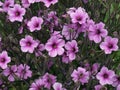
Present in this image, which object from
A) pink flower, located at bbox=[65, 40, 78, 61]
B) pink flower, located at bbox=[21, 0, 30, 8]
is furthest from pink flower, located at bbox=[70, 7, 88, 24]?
pink flower, located at bbox=[21, 0, 30, 8]

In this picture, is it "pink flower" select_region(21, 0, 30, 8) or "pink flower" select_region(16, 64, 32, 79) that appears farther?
"pink flower" select_region(21, 0, 30, 8)

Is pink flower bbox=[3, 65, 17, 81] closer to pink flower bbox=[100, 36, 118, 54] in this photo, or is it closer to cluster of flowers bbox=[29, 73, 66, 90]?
cluster of flowers bbox=[29, 73, 66, 90]

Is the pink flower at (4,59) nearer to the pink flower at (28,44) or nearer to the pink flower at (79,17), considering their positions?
the pink flower at (28,44)

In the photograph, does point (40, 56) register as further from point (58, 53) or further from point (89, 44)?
point (89, 44)

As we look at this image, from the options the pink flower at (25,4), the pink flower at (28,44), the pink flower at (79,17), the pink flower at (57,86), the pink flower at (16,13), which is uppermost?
the pink flower at (25,4)

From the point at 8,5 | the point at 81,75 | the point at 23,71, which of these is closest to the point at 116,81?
the point at 81,75

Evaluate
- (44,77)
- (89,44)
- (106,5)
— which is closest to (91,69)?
(89,44)

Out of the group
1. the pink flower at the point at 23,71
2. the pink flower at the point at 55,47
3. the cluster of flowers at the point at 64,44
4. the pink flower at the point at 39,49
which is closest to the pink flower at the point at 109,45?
the cluster of flowers at the point at 64,44
